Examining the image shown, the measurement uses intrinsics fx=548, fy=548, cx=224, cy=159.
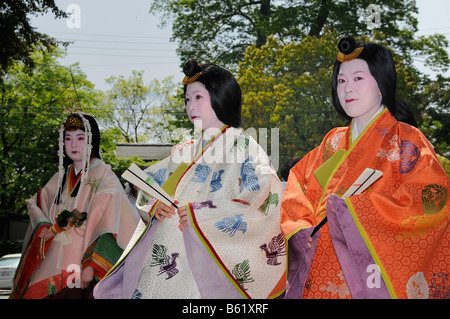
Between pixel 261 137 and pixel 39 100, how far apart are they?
45.5ft

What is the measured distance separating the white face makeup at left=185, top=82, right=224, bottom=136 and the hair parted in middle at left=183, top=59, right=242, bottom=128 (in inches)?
1.2

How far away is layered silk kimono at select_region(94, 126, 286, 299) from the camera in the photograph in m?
3.52

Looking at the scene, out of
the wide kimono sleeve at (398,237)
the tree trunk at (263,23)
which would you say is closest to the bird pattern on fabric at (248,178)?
the wide kimono sleeve at (398,237)

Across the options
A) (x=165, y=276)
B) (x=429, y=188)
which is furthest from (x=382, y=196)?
(x=165, y=276)

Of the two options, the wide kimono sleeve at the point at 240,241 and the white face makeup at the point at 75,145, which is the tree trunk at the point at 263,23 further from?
the wide kimono sleeve at the point at 240,241

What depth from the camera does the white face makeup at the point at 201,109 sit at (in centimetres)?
422

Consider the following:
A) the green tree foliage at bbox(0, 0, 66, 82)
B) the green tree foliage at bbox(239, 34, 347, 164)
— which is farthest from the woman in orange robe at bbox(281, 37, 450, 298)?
the green tree foliage at bbox(239, 34, 347, 164)

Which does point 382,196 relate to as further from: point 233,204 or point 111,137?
point 111,137

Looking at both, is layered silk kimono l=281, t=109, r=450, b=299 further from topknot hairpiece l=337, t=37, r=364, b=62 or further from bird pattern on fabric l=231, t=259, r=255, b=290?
topknot hairpiece l=337, t=37, r=364, b=62

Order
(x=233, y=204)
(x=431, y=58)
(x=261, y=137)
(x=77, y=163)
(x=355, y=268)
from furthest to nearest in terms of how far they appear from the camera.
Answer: (x=431, y=58) → (x=261, y=137) → (x=77, y=163) → (x=233, y=204) → (x=355, y=268)

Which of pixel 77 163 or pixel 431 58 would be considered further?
pixel 431 58

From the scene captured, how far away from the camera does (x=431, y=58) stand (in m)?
22.1

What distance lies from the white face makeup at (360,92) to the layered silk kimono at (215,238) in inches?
27.5
